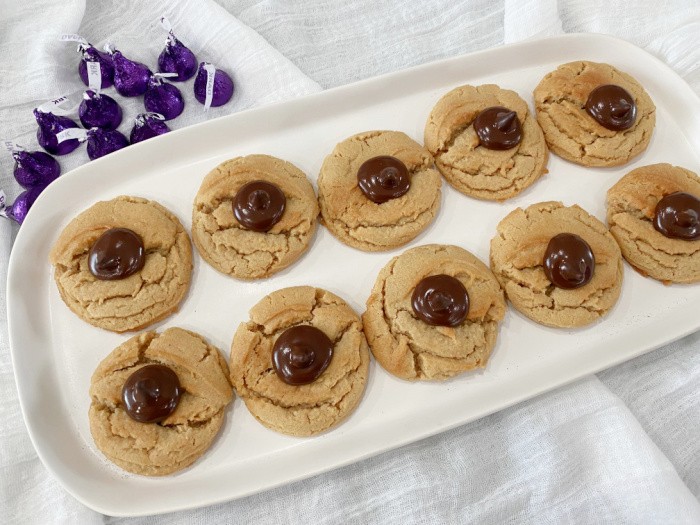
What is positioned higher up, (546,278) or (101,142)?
(101,142)

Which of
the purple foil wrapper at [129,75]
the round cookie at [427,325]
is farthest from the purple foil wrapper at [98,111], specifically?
the round cookie at [427,325]

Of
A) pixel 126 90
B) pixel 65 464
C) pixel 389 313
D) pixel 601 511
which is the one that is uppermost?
pixel 126 90

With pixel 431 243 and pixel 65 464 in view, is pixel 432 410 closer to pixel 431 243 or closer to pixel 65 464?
pixel 431 243

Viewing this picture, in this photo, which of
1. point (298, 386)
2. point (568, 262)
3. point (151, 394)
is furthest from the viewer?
point (568, 262)

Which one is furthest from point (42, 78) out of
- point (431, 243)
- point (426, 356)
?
point (426, 356)

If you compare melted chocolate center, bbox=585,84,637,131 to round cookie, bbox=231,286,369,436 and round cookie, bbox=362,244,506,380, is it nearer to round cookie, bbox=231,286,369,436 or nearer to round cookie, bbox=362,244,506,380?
round cookie, bbox=362,244,506,380

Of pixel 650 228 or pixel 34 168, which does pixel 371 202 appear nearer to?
pixel 650 228

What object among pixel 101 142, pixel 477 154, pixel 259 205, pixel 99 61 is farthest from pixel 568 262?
pixel 99 61

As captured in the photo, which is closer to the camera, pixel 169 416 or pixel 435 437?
pixel 169 416
